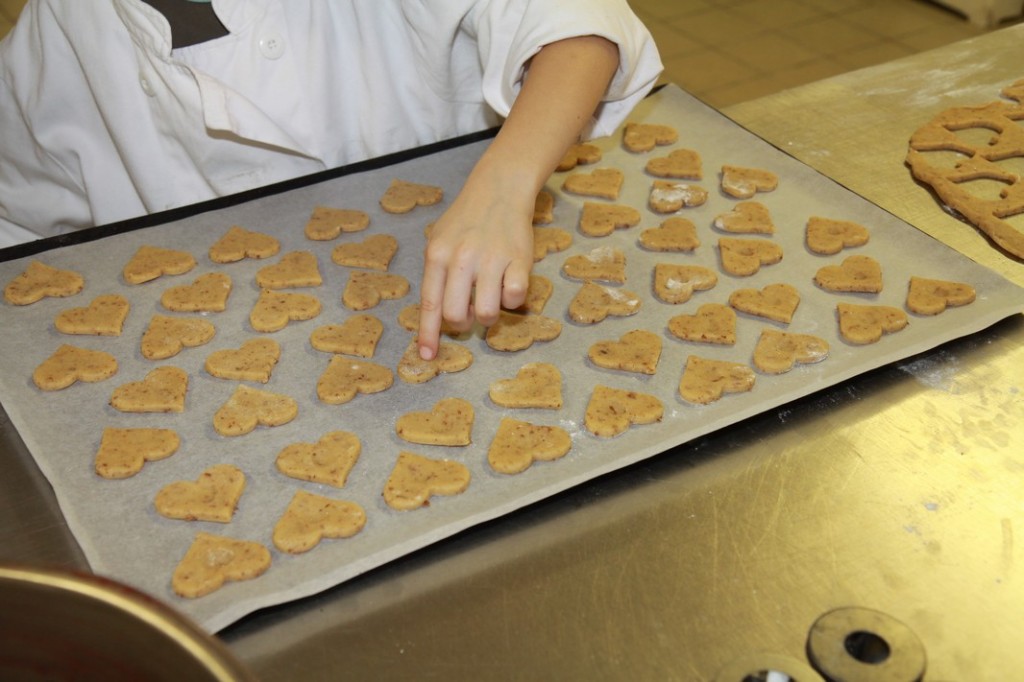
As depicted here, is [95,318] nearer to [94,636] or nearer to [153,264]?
[153,264]

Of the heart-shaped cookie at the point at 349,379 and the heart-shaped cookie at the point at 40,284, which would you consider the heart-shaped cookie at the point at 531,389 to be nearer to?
the heart-shaped cookie at the point at 349,379

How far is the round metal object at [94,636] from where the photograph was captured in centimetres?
63

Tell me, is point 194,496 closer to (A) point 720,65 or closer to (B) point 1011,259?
(B) point 1011,259

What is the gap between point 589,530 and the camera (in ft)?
3.60

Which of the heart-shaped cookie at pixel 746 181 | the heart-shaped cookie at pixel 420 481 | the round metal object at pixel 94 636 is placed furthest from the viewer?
the heart-shaped cookie at pixel 746 181

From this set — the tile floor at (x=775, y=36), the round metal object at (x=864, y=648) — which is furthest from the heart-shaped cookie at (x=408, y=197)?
the tile floor at (x=775, y=36)

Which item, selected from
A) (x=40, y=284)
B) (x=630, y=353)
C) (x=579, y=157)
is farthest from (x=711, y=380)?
(x=40, y=284)

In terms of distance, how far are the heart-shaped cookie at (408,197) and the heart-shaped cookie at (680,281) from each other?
0.38 meters

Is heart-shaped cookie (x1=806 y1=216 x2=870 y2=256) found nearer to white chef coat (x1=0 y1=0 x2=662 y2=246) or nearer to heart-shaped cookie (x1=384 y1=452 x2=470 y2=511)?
white chef coat (x1=0 y1=0 x2=662 y2=246)

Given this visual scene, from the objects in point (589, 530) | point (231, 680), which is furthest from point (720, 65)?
point (231, 680)

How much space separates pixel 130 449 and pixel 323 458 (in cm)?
22

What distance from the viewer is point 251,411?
127cm

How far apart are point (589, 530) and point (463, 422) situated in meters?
0.23

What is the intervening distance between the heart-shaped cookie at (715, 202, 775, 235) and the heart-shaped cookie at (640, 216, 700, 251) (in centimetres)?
5
